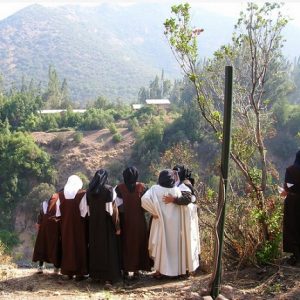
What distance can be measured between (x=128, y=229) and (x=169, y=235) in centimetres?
44

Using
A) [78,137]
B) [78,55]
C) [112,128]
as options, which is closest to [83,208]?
[78,137]

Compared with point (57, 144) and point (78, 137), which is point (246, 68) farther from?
point (57, 144)

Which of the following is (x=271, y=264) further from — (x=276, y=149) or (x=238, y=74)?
(x=276, y=149)

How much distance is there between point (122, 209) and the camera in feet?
16.2

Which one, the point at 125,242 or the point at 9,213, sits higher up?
the point at 125,242

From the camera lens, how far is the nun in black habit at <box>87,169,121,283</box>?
4.73 metres

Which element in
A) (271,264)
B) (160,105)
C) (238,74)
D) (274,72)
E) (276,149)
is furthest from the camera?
(160,105)

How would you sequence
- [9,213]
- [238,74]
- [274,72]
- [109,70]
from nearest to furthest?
[238,74] < [274,72] < [9,213] < [109,70]

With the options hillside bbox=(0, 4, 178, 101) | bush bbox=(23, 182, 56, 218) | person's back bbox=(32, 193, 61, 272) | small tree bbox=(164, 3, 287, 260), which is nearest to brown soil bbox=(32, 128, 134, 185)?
bush bbox=(23, 182, 56, 218)

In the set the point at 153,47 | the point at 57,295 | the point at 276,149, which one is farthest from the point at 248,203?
the point at 153,47

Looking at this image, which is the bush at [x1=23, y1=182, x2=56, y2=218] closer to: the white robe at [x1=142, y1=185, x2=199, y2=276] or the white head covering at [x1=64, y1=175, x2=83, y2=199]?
the white head covering at [x1=64, y1=175, x2=83, y2=199]

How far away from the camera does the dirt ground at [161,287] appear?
4137 millimetres

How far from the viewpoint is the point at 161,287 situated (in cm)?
464

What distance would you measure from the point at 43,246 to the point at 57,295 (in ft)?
3.39
